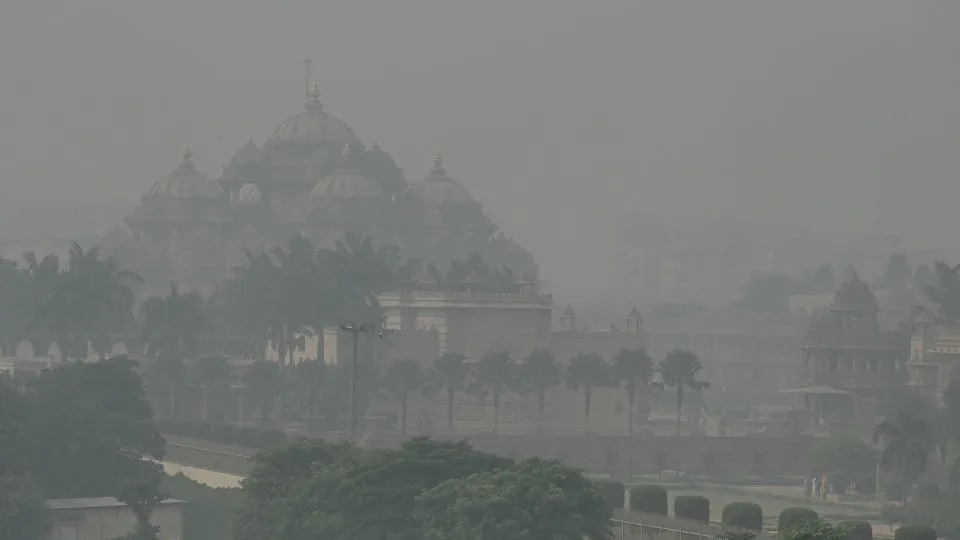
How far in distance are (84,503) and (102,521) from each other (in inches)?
52.7

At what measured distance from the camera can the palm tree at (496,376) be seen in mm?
132000

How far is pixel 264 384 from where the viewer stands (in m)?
128

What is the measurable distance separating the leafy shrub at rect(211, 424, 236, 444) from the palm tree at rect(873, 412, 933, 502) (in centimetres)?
1911

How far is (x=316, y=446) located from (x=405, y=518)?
8.21 metres

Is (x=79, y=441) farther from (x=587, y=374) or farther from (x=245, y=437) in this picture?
(x=587, y=374)

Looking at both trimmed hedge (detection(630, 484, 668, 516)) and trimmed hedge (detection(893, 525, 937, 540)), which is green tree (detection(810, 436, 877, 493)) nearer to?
trimmed hedge (detection(630, 484, 668, 516))

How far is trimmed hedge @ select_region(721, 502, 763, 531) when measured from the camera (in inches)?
2648

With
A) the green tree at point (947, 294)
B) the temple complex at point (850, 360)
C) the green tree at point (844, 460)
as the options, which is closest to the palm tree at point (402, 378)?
the green tree at point (844, 460)

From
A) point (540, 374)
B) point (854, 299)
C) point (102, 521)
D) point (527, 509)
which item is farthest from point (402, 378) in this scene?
point (527, 509)

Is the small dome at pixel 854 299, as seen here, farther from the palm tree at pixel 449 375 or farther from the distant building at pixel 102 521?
the distant building at pixel 102 521

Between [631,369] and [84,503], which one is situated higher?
[631,369]

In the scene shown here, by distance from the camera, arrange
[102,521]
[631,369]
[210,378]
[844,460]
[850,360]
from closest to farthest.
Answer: [102,521] → [844,460] → [210,378] → [631,369] → [850,360]

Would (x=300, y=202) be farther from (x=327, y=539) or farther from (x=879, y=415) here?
(x=327, y=539)

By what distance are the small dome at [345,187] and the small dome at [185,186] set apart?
6.67m
